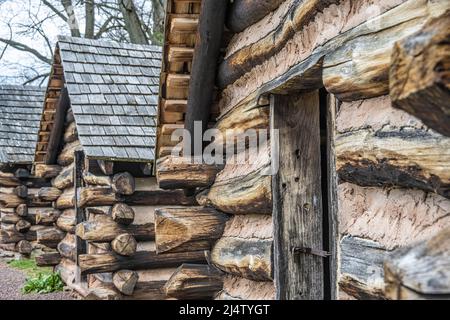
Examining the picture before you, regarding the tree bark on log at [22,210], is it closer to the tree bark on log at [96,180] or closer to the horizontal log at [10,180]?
the horizontal log at [10,180]

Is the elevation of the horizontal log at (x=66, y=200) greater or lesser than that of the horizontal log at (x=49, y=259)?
greater

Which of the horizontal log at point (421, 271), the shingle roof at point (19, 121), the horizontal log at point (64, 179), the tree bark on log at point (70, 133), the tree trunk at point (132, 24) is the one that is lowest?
the horizontal log at point (421, 271)

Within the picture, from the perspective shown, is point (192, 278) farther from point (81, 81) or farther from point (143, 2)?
point (143, 2)

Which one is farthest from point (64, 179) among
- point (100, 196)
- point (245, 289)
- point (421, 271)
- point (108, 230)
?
point (421, 271)

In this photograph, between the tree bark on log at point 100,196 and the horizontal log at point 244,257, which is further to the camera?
the tree bark on log at point 100,196

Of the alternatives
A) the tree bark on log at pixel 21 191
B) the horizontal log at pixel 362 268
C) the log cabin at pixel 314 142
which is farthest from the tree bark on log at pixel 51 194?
the horizontal log at pixel 362 268

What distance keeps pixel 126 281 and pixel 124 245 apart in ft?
1.39

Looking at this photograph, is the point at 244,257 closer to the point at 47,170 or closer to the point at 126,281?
the point at 126,281

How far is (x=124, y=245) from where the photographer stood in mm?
7695

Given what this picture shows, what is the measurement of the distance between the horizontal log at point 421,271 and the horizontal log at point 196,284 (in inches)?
128

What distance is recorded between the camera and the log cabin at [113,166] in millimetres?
7754

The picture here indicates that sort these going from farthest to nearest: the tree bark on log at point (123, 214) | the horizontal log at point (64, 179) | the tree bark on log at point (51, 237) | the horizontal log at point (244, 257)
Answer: the tree bark on log at point (51, 237)
the horizontal log at point (64, 179)
the tree bark on log at point (123, 214)
the horizontal log at point (244, 257)
